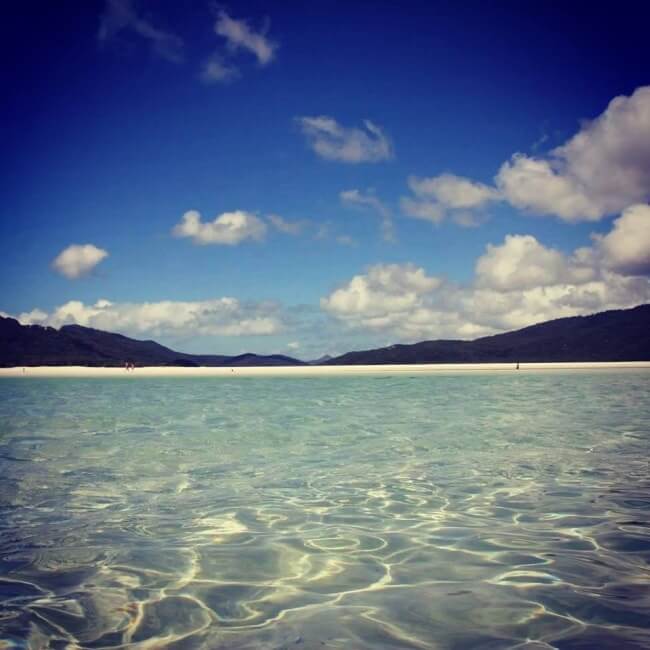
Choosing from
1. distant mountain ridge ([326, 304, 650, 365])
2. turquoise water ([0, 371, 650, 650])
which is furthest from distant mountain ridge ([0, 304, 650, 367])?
turquoise water ([0, 371, 650, 650])

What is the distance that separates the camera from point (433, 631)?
12.5ft

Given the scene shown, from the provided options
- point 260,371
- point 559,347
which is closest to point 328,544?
point 260,371

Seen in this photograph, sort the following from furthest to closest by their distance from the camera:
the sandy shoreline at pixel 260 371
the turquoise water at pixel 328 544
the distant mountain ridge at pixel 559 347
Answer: the distant mountain ridge at pixel 559 347
the sandy shoreline at pixel 260 371
the turquoise water at pixel 328 544

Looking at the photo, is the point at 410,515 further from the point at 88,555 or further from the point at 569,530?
the point at 88,555

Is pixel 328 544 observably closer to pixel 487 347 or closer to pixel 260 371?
pixel 260 371

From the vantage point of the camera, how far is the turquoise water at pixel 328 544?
3871 millimetres

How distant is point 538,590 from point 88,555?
166 inches

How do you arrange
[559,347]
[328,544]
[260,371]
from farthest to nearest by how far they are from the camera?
[559,347]
[260,371]
[328,544]

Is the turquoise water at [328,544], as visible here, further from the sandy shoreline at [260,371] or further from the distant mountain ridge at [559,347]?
the distant mountain ridge at [559,347]

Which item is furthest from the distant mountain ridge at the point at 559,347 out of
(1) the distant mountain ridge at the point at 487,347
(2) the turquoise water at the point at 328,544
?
(2) the turquoise water at the point at 328,544

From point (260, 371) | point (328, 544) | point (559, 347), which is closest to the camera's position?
point (328, 544)

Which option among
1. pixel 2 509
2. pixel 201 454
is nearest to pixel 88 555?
pixel 2 509

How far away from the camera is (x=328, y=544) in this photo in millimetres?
5719

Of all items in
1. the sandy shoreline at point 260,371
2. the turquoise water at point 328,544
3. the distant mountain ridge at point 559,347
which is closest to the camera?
the turquoise water at point 328,544
